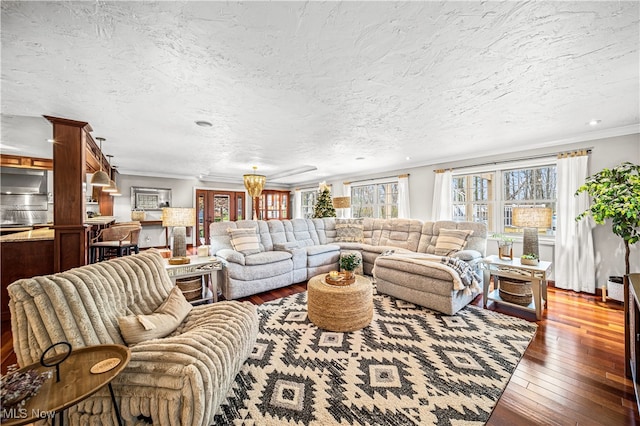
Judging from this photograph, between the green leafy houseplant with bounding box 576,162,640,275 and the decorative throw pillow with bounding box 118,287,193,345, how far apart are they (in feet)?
14.9

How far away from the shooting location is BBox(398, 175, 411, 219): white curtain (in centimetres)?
578

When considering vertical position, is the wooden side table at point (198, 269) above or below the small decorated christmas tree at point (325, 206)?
below

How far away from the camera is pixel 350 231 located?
5.21 metres

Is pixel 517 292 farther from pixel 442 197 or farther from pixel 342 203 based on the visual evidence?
pixel 342 203

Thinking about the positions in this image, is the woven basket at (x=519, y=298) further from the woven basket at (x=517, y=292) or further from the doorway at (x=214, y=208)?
the doorway at (x=214, y=208)

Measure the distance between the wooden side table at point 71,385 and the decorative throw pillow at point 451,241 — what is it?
3896mm

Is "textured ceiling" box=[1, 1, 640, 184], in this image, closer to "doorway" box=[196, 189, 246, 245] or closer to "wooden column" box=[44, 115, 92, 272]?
"wooden column" box=[44, 115, 92, 272]

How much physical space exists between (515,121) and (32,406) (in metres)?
4.41

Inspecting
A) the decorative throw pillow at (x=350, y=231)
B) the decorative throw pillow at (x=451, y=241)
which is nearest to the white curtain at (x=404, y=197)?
the decorative throw pillow at (x=350, y=231)

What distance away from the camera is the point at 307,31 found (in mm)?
1492

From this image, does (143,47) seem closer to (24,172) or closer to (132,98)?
(132,98)

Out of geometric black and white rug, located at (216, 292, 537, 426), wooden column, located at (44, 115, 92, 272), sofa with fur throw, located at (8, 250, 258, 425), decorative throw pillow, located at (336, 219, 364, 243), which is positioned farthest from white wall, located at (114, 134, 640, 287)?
sofa with fur throw, located at (8, 250, 258, 425)

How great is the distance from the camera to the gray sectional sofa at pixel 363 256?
2994 mm

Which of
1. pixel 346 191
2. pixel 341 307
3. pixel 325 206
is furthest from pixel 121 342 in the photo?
pixel 346 191
